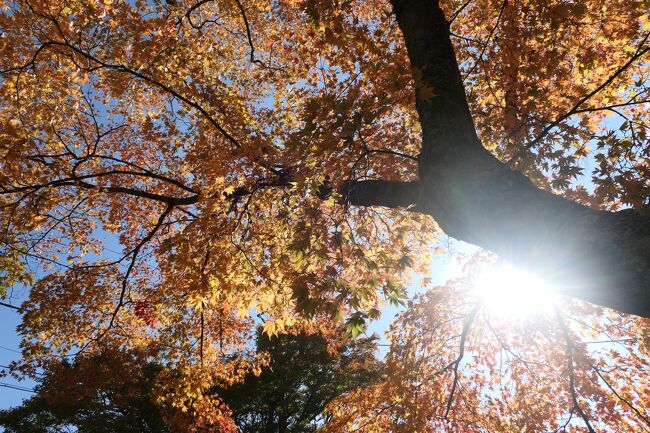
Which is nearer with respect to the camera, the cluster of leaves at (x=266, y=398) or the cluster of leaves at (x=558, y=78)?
the cluster of leaves at (x=558, y=78)

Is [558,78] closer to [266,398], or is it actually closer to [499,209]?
[499,209]

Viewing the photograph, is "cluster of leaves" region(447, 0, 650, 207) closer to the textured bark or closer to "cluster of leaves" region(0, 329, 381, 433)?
the textured bark

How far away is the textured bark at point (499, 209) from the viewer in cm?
215

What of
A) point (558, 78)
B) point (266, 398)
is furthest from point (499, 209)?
point (266, 398)

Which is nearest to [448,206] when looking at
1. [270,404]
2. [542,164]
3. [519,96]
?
[542,164]

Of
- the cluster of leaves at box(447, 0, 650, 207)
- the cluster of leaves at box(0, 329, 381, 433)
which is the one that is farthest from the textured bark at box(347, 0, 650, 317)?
the cluster of leaves at box(0, 329, 381, 433)

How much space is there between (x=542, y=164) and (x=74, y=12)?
28.4 ft

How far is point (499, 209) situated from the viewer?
2.82 metres

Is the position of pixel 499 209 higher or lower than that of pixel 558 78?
lower

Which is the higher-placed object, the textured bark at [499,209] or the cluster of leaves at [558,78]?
the cluster of leaves at [558,78]

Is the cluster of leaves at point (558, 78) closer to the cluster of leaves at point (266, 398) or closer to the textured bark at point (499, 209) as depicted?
the textured bark at point (499, 209)

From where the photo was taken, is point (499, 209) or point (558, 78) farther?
point (558, 78)

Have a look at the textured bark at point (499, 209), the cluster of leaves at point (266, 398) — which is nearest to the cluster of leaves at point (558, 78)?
the textured bark at point (499, 209)

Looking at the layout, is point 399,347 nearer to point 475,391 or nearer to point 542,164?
point 475,391
